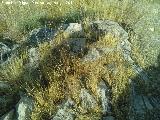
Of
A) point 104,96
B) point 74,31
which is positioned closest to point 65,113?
point 104,96

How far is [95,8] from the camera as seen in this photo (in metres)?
9.56

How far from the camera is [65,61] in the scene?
6828 mm

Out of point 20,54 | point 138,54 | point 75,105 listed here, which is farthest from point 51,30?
point 75,105

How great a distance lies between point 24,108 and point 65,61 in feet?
4.01

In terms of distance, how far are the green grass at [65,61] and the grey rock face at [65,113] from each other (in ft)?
0.41

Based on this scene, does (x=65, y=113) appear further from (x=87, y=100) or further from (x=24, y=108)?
(x=24, y=108)

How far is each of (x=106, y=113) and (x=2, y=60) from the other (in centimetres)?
326

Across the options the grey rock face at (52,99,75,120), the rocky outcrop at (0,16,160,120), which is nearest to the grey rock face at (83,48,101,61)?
the rocky outcrop at (0,16,160,120)

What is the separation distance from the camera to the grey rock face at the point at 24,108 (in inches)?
249

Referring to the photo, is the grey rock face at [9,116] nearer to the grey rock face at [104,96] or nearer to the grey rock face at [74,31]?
the grey rock face at [104,96]

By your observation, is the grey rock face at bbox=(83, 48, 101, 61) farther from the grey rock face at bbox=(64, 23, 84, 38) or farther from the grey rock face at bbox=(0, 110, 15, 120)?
the grey rock face at bbox=(0, 110, 15, 120)

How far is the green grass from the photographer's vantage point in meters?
6.28

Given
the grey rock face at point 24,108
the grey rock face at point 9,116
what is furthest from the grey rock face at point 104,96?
the grey rock face at point 9,116

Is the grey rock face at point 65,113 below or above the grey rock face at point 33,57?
below
